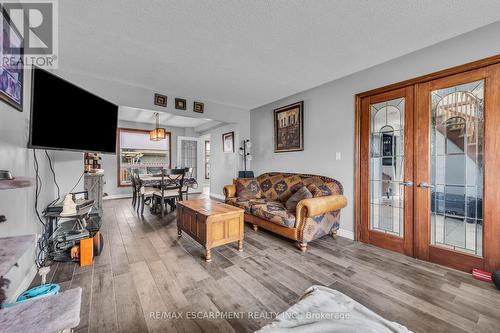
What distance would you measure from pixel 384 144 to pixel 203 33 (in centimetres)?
258

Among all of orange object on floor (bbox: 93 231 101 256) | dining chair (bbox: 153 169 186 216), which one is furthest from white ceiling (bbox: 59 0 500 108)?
orange object on floor (bbox: 93 231 101 256)

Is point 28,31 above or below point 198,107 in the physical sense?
above

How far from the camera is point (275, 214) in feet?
9.31

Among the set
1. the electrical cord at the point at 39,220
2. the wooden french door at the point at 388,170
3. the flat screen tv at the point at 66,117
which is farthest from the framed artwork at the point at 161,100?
the wooden french door at the point at 388,170

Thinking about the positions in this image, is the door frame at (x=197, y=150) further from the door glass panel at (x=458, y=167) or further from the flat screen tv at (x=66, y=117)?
the door glass panel at (x=458, y=167)

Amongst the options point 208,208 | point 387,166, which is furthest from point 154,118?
point 387,166

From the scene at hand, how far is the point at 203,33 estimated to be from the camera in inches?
83.3

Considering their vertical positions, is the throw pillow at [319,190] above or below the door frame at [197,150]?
below

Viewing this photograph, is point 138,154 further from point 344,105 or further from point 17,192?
point 344,105

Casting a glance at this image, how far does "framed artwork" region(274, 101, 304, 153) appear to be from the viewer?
3.78 m

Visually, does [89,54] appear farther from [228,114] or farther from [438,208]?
[438,208]

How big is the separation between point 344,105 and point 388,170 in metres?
1.13

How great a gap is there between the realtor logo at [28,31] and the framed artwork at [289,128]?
328 centimetres

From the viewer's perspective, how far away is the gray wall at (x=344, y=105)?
6.96 ft
